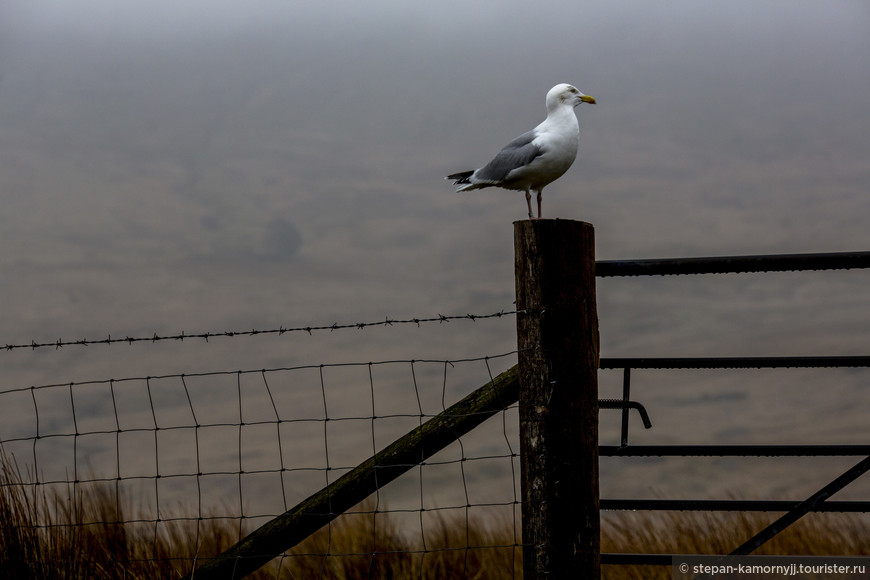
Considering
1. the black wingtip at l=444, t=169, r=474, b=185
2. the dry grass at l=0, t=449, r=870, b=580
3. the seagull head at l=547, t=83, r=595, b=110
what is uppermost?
the seagull head at l=547, t=83, r=595, b=110

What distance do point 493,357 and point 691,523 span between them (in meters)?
3.15

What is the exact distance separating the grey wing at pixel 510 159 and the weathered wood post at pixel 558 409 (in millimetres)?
1994

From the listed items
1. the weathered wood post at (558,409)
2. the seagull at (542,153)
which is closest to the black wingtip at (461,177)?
the seagull at (542,153)

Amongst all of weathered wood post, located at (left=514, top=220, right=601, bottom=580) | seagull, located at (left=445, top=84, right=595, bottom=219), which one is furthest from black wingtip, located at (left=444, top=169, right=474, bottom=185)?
weathered wood post, located at (left=514, top=220, right=601, bottom=580)

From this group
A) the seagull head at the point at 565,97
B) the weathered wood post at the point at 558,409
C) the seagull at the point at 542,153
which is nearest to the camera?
the weathered wood post at the point at 558,409

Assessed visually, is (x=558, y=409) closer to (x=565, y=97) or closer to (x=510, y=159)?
(x=510, y=159)

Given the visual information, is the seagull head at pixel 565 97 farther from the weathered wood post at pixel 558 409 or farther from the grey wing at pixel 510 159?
the weathered wood post at pixel 558 409

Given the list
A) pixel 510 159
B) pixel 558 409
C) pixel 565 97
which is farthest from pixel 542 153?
pixel 558 409

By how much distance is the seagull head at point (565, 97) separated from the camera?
215 inches

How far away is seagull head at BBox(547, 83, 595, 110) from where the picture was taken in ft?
18.0

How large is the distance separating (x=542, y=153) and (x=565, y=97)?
58cm

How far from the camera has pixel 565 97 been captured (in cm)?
549

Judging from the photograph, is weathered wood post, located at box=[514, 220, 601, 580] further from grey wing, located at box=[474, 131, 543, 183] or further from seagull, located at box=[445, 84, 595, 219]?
grey wing, located at box=[474, 131, 543, 183]

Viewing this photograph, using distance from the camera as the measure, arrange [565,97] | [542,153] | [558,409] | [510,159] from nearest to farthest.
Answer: [558,409] → [542,153] → [510,159] → [565,97]
